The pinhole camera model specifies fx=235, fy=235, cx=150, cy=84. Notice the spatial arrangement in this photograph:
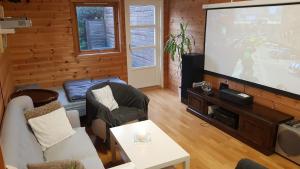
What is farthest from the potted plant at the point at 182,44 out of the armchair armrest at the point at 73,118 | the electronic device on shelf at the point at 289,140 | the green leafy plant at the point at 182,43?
the armchair armrest at the point at 73,118

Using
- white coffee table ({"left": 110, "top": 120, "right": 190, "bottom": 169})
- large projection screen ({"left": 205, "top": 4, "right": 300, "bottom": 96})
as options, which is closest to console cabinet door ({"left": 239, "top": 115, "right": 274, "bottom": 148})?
large projection screen ({"left": 205, "top": 4, "right": 300, "bottom": 96})

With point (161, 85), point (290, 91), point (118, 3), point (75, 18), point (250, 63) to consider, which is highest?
point (118, 3)

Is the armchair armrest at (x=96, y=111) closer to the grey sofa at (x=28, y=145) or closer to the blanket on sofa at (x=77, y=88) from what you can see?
the grey sofa at (x=28, y=145)

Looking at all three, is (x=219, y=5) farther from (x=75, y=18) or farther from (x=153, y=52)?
(x=75, y=18)

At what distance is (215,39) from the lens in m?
3.97

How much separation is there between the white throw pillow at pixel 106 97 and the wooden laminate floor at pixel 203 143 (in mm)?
686

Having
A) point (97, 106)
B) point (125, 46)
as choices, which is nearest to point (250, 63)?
point (97, 106)

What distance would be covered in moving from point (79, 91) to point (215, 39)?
2.40m

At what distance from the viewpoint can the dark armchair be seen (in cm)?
289

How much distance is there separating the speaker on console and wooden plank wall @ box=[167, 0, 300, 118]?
0.17 m

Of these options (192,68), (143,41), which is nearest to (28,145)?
(192,68)

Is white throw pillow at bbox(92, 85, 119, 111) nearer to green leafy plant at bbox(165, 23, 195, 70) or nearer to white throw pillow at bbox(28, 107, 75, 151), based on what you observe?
white throw pillow at bbox(28, 107, 75, 151)

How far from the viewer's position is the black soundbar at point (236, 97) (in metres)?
3.30

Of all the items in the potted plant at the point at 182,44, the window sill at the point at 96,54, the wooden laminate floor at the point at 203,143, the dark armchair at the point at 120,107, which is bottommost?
the wooden laminate floor at the point at 203,143
